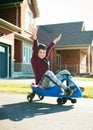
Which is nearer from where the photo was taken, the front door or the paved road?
the paved road

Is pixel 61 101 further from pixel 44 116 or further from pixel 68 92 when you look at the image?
pixel 44 116

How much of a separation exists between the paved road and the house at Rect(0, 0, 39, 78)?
48.4ft

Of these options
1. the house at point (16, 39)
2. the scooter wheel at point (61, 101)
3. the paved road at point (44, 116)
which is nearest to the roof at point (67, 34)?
the house at point (16, 39)

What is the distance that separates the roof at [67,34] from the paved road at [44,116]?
26127mm

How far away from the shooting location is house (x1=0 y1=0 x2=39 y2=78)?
2184 cm

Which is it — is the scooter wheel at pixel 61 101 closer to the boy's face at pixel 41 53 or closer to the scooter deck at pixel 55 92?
the scooter deck at pixel 55 92

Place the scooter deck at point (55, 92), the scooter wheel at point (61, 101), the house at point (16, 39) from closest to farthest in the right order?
the scooter deck at point (55, 92)
the scooter wheel at point (61, 101)
the house at point (16, 39)

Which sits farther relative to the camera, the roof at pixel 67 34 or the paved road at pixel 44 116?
the roof at pixel 67 34

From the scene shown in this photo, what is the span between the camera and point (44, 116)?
5.42 m

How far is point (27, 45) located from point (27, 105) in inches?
803

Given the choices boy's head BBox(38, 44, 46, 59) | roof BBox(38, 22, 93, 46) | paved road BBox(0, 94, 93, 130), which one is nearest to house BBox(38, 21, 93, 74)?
roof BBox(38, 22, 93, 46)

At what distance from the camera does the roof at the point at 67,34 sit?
33.1 metres

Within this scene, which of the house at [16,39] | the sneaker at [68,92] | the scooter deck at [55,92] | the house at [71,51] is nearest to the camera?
the sneaker at [68,92]

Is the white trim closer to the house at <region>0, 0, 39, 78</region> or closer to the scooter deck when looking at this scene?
the house at <region>0, 0, 39, 78</region>
